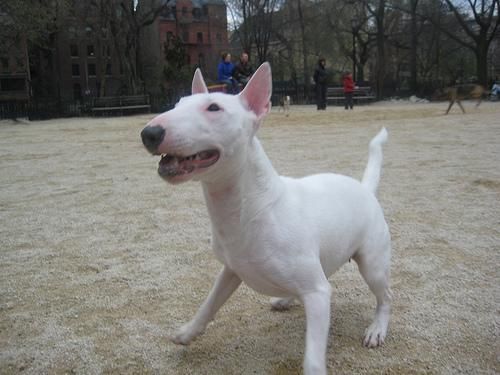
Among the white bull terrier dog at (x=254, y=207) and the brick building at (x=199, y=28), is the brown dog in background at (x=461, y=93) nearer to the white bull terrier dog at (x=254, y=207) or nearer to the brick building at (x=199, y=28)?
the white bull terrier dog at (x=254, y=207)

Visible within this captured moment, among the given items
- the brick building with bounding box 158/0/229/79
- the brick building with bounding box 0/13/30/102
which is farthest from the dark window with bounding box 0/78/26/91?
the brick building with bounding box 158/0/229/79

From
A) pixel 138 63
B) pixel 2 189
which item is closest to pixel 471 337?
pixel 2 189

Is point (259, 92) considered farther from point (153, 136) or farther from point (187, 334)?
point (187, 334)

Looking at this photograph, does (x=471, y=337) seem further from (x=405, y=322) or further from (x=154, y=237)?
(x=154, y=237)

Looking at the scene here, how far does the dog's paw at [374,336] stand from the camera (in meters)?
2.43

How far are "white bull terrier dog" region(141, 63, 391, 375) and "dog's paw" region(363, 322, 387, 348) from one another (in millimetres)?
401

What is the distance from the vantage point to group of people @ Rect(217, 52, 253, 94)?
14.4m

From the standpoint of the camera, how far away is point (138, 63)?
112 ft

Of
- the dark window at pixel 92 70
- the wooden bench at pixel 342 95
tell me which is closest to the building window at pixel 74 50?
the dark window at pixel 92 70

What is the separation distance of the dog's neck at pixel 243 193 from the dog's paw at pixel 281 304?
0.93 metres

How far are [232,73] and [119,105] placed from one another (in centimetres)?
1273

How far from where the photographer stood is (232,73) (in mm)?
14961

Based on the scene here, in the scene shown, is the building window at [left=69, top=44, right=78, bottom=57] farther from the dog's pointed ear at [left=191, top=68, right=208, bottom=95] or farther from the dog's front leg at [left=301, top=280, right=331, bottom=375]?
the dog's front leg at [left=301, top=280, right=331, bottom=375]

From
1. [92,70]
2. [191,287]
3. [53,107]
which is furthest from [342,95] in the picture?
[92,70]
